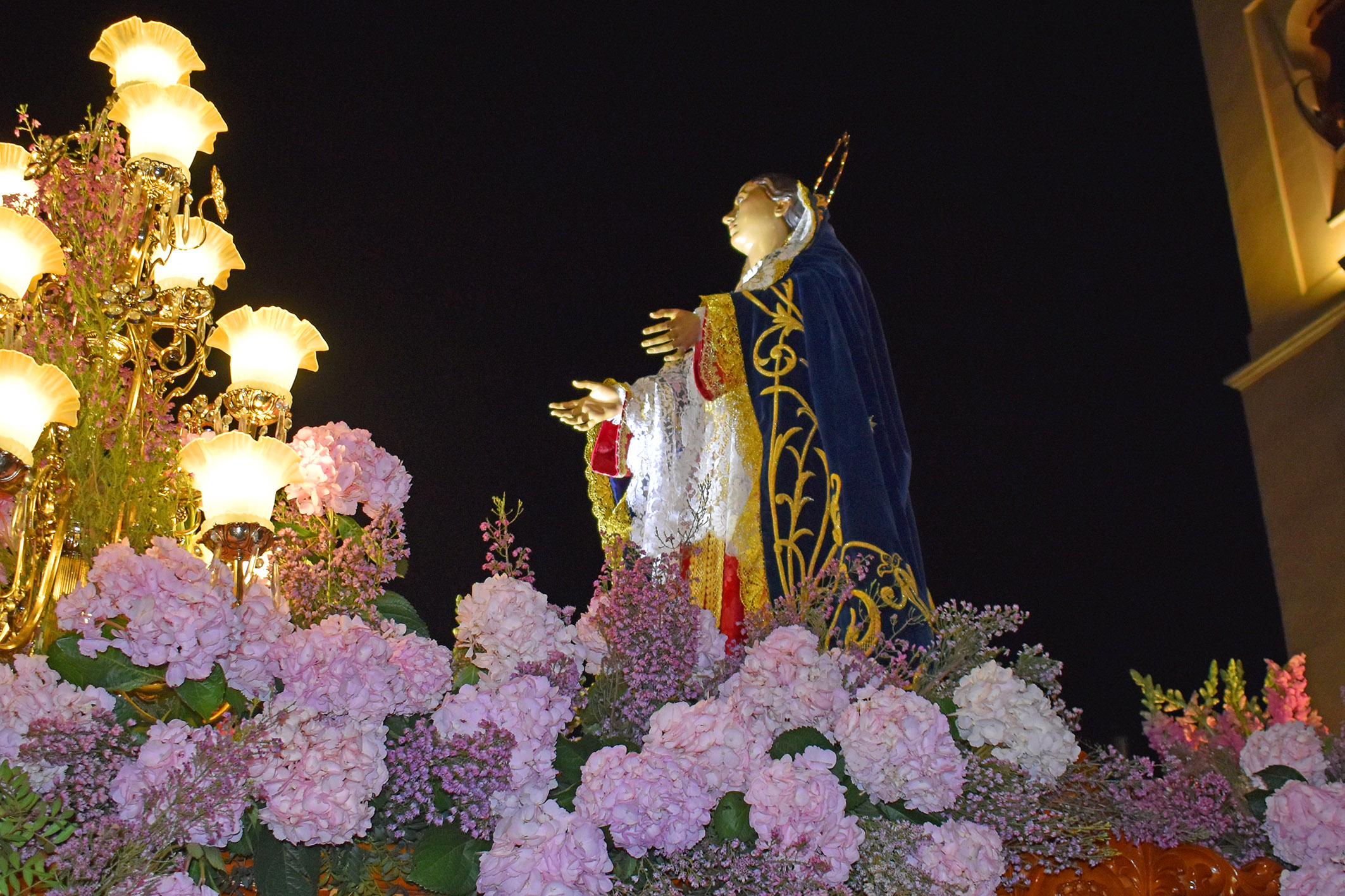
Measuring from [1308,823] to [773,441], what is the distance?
5.68 feet

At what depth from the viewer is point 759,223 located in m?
4.45

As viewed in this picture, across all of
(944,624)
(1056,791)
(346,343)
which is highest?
(346,343)

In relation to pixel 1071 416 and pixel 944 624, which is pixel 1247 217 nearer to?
pixel 1071 416

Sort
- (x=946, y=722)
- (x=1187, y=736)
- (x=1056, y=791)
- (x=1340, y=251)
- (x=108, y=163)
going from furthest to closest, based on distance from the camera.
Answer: (x=1340, y=251)
(x=1187, y=736)
(x=108, y=163)
(x=1056, y=791)
(x=946, y=722)

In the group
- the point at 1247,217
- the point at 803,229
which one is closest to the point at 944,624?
the point at 803,229

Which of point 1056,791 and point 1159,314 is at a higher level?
point 1159,314

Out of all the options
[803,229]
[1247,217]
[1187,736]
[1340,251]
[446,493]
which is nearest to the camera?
[1187,736]

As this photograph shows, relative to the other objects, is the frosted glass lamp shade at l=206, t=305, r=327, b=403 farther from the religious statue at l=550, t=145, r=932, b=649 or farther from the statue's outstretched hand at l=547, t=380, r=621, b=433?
the statue's outstretched hand at l=547, t=380, r=621, b=433

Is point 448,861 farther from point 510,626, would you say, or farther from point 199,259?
point 199,259

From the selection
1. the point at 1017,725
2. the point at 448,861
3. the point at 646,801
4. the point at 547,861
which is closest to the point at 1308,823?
the point at 1017,725

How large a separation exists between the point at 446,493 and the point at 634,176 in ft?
8.51

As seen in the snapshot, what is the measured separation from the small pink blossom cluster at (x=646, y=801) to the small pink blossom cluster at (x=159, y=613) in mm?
540

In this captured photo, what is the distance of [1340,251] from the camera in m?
7.01

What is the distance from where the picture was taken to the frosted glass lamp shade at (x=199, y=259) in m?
2.75
